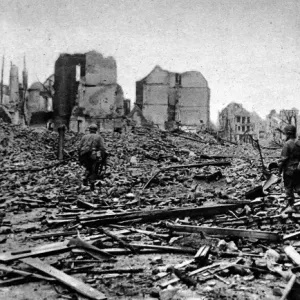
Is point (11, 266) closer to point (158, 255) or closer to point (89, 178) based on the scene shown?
point (158, 255)

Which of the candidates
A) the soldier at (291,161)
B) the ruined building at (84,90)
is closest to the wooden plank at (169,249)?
the soldier at (291,161)

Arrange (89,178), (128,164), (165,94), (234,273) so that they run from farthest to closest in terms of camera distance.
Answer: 1. (165,94)
2. (128,164)
3. (89,178)
4. (234,273)

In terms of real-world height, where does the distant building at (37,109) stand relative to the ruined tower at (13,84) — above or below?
below

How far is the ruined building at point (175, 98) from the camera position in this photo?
5091cm

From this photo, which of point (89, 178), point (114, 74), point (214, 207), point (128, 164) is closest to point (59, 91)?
point (114, 74)

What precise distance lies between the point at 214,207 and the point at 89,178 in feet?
18.4

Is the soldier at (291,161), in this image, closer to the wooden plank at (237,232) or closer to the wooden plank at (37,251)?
the wooden plank at (237,232)

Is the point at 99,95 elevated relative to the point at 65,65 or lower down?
lower down

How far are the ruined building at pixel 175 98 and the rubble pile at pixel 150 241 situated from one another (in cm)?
3820

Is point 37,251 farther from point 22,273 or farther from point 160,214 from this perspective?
point 160,214

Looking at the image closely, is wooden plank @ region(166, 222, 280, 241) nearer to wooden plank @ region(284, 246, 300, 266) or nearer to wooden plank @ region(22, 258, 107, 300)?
wooden plank @ region(284, 246, 300, 266)

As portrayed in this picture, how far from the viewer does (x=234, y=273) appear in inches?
174

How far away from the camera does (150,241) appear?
6074mm

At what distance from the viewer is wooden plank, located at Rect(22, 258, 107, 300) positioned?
380 cm
